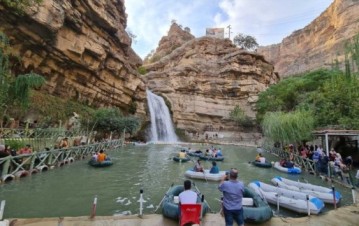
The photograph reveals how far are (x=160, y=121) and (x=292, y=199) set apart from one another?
130 ft

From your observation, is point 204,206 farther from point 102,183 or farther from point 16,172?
point 16,172

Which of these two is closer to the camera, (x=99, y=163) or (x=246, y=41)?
(x=99, y=163)

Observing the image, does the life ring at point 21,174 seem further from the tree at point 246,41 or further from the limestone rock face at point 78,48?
the tree at point 246,41

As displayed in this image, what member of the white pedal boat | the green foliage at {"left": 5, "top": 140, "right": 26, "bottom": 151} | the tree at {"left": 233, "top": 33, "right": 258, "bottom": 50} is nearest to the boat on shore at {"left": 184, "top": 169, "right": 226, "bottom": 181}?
the white pedal boat

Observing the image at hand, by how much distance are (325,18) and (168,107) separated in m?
67.5

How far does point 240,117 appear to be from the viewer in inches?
2174

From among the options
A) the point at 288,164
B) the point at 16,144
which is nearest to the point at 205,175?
the point at 288,164

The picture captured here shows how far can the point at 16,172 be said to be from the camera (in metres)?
12.9

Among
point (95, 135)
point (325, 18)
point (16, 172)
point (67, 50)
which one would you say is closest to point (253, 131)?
point (95, 135)

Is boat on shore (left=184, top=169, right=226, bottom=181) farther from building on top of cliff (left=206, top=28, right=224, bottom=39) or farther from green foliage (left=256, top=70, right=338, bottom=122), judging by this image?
building on top of cliff (left=206, top=28, right=224, bottom=39)

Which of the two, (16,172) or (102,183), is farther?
(102,183)

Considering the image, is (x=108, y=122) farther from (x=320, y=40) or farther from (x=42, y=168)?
(x=320, y=40)

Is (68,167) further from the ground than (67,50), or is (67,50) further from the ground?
(67,50)

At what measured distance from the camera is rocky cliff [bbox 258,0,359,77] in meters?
74.6
